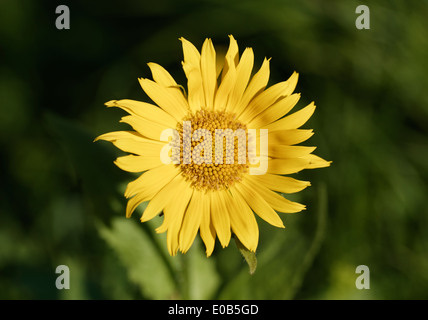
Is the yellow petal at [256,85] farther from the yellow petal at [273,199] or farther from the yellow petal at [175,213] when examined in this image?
the yellow petal at [175,213]

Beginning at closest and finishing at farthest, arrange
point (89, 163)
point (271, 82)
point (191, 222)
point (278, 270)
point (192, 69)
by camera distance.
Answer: point (192, 69) → point (191, 222) → point (89, 163) → point (278, 270) → point (271, 82)

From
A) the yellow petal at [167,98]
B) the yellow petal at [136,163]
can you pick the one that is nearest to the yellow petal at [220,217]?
the yellow petal at [136,163]

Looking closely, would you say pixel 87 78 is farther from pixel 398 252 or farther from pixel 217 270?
pixel 398 252

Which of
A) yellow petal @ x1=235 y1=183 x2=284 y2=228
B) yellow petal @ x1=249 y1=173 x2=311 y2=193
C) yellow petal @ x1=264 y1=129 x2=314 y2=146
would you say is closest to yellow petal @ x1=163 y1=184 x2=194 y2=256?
yellow petal @ x1=235 y1=183 x2=284 y2=228

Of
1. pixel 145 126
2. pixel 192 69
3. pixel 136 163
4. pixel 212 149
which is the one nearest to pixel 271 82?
pixel 212 149

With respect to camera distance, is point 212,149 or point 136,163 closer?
point 136,163

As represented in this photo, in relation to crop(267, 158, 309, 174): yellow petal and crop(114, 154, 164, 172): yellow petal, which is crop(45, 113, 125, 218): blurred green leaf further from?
crop(267, 158, 309, 174): yellow petal

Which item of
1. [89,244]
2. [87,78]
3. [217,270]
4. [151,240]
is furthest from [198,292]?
[87,78]

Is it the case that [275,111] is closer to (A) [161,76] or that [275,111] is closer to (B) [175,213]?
(A) [161,76]
